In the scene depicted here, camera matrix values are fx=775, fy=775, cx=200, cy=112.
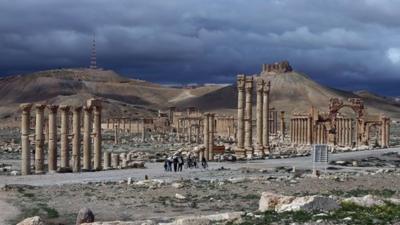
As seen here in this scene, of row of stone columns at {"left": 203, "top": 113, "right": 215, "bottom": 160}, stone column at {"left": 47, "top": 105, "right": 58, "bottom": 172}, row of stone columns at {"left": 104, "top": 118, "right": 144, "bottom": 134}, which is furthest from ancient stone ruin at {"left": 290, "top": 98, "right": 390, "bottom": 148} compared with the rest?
row of stone columns at {"left": 104, "top": 118, "right": 144, "bottom": 134}

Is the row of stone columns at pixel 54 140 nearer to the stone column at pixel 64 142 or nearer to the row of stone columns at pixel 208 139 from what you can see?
the stone column at pixel 64 142

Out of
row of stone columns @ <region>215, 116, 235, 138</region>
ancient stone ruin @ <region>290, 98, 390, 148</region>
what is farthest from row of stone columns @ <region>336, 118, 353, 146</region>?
row of stone columns @ <region>215, 116, 235, 138</region>

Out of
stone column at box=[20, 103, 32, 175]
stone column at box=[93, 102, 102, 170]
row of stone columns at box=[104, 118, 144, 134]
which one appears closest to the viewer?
stone column at box=[20, 103, 32, 175]

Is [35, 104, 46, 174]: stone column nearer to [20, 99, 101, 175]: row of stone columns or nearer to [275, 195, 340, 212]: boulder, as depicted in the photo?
[20, 99, 101, 175]: row of stone columns

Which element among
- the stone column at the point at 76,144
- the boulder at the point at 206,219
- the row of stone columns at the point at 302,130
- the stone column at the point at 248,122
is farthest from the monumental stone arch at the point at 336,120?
the boulder at the point at 206,219

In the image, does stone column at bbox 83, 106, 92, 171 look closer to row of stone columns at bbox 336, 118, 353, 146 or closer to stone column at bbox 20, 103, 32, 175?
stone column at bbox 20, 103, 32, 175

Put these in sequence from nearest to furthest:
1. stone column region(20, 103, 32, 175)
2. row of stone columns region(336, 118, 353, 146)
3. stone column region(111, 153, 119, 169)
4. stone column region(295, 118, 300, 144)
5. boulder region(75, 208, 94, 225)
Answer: boulder region(75, 208, 94, 225) < stone column region(20, 103, 32, 175) < stone column region(111, 153, 119, 169) < row of stone columns region(336, 118, 353, 146) < stone column region(295, 118, 300, 144)

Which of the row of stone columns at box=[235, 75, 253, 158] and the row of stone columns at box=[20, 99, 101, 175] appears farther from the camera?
the row of stone columns at box=[235, 75, 253, 158]

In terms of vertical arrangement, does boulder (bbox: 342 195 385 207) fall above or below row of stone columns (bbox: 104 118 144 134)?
above

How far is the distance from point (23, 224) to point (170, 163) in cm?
2612

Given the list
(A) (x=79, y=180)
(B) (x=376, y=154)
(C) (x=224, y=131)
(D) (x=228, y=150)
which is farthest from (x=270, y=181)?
(C) (x=224, y=131)

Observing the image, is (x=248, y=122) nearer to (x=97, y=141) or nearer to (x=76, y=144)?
(x=97, y=141)

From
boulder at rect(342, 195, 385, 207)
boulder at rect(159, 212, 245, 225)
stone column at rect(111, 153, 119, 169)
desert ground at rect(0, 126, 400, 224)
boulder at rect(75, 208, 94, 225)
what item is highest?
boulder at rect(342, 195, 385, 207)

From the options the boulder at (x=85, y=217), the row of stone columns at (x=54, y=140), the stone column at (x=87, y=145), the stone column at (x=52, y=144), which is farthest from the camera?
the stone column at (x=87, y=145)
